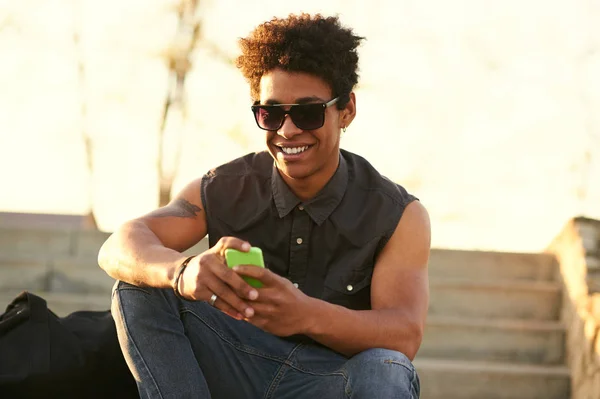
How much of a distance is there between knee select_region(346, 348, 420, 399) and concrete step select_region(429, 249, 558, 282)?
3636 mm

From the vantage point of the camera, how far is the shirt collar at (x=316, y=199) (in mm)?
3271

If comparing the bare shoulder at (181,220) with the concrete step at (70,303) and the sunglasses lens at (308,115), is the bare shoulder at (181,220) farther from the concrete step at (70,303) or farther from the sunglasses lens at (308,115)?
the concrete step at (70,303)

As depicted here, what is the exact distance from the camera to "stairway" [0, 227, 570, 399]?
5355mm

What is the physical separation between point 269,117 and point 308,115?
13cm

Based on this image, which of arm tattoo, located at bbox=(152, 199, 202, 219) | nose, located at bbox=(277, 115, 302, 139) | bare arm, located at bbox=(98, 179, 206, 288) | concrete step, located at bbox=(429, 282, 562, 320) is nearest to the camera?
bare arm, located at bbox=(98, 179, 206, 288)

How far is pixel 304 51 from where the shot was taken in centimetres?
323

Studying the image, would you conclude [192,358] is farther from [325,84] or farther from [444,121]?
[444,121]

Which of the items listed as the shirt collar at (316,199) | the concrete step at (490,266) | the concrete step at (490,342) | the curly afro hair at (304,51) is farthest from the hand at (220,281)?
the concrete step at (490,266)

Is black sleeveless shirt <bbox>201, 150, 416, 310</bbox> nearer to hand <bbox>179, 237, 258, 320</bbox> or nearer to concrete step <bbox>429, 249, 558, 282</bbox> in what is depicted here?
hand <bbox>179, 237, 258, 320</bbox>

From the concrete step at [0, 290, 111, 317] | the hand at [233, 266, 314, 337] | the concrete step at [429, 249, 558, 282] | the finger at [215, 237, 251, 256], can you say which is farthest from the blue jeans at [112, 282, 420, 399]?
the concrete step at [429, 249, 558, 282]

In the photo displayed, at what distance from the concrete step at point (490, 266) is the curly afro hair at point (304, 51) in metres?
3.16

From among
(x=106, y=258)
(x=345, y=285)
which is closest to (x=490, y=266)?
(x=345, y=285)

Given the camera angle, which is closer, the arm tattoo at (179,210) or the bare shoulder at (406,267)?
the bare shoulder at (406,267)

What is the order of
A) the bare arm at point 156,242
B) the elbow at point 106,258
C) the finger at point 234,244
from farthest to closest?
1. the elbow at point 106,258
2. the bare arm at point 156,242
3. the finger at point 234,244
